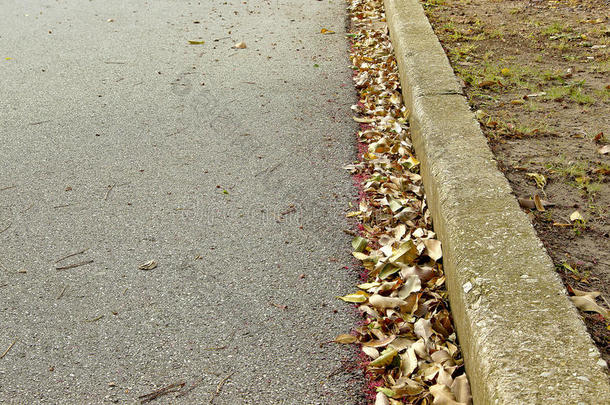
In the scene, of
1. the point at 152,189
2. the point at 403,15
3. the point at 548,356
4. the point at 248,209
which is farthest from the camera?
the point at 403,15

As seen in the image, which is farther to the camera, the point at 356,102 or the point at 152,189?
the point at 356,102

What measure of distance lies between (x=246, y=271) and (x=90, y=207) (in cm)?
109

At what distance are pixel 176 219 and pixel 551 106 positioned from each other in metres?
2.44

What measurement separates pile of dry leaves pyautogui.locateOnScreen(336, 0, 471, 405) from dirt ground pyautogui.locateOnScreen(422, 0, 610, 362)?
1.60 ft

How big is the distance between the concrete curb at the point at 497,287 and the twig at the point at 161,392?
1.02m

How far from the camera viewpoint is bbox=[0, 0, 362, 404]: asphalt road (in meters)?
2.21

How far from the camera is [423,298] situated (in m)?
2.49

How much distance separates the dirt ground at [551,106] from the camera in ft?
8.40

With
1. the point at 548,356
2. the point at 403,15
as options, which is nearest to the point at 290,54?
the point at 403,15

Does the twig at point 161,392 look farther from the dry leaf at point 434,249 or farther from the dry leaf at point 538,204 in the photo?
the dry leaf at point 538,204

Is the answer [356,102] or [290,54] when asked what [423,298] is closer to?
[356,102]

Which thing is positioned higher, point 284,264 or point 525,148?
point 525,148

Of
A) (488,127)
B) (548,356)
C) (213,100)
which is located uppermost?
(548,356)

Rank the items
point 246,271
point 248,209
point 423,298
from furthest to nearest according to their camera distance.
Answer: point 248,209 → point 246,271 → point 423,298
